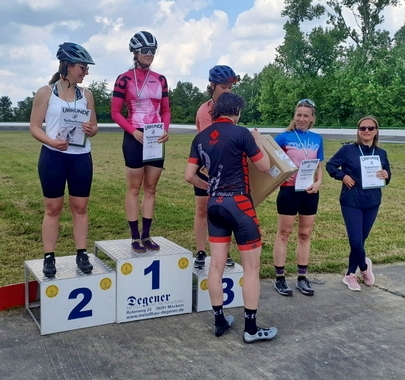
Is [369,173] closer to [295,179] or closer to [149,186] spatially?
[295,179]

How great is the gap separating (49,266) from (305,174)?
2.44 meters

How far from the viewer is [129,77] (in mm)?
4453

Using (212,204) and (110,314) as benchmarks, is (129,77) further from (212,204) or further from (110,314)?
(110,314)

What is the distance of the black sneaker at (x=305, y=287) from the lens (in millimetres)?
5129

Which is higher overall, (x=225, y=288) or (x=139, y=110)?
(x=139, y=110)

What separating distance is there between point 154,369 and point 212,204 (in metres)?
1.26

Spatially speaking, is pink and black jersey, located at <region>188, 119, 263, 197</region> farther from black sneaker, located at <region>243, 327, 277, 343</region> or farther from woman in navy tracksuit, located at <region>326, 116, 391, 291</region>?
woman in navy tracksuit, located at <region>326, 116, 391, 291</region>

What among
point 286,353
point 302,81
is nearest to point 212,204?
point 286,353

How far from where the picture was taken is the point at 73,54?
4047 millimetres

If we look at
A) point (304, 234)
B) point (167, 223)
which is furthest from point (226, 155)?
point (167, 223)

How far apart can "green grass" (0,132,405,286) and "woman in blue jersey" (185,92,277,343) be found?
1717 mm

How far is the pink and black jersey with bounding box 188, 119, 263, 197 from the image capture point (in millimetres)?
3766

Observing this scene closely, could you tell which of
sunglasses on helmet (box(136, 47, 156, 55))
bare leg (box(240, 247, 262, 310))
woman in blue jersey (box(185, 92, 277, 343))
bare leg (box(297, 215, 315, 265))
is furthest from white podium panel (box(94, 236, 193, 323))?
sunglasses on helmet (box(136, 47, 156, 55))

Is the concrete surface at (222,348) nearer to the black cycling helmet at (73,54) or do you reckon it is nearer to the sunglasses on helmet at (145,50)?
the black cycling helmet at (73,54)
